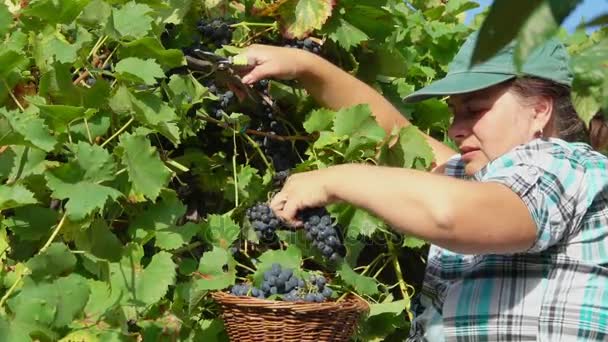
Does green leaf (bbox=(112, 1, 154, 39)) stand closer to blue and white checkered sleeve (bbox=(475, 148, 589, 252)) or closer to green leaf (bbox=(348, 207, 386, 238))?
green leaf (bbox=(348, 207, 386, 238))

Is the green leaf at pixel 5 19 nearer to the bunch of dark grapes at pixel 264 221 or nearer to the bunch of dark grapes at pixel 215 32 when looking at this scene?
the bunch of dark grapes at pixel 215 32

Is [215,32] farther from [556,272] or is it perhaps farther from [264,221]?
[556,272]

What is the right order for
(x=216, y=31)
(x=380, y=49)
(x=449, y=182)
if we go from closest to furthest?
(x=449, y=182)
(x=216, y=31)
(x=380, y=49)

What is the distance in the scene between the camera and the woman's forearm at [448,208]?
1.22 metres

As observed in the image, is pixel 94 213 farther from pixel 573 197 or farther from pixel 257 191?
pixel 573 197

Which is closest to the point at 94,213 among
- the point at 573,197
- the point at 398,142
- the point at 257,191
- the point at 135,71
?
the point at 135,71

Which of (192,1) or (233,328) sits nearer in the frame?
(233,328)

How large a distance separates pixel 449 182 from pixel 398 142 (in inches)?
17.0

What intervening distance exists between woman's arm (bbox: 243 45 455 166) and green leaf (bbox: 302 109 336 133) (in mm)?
42

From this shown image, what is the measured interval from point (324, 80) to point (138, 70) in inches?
16.2

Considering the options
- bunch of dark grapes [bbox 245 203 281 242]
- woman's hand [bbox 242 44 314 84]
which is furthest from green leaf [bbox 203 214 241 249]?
woman's hand [bbox 242 44 314 84]

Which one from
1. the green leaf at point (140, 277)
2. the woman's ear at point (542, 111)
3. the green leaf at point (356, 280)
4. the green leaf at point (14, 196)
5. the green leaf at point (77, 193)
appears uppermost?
the woman's ear at point (542, 111)

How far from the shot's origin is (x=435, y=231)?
1.24 m

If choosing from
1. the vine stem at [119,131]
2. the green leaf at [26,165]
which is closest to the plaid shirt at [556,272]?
the vine stem at [119,131]
